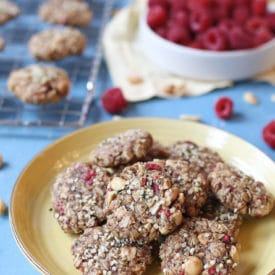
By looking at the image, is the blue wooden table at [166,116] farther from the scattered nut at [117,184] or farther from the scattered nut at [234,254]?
the scattered nut at [234,254]

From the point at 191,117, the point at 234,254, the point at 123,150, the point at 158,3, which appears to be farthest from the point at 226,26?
the point at 234,254

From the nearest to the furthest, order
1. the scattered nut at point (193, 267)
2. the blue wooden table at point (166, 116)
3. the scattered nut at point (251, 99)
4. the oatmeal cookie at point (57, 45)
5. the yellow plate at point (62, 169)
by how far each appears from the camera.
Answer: the scattered nut at point (193, 267)
the yellow plate at point (62, 169)
the blue wooden table at point (166, 116)
the scattered nut at point (251, 99)
the oatmeal cookie at point (57, 45)

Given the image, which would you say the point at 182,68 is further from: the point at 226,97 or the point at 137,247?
the point at 137,247

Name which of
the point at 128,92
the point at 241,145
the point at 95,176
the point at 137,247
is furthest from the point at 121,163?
the point at 128,92

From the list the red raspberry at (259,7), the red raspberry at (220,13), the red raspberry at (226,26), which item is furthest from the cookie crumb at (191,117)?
the red raspberry at (259,7)

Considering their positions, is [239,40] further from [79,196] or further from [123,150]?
[79,196]

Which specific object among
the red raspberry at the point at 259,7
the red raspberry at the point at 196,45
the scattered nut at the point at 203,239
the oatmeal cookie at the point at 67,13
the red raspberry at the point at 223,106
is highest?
the red raspberry at the point at 259,7
